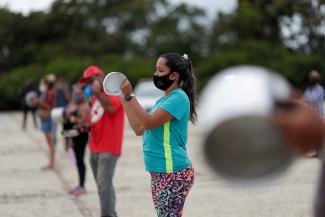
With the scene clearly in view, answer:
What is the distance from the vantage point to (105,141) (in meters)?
5.97

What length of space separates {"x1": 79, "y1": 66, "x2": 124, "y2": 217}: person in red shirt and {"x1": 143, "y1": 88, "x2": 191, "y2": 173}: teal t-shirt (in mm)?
1885

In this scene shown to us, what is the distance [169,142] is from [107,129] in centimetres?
209

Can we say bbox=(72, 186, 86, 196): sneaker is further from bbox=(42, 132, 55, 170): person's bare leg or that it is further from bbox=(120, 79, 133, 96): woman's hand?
bbox=(120, 79, 133, 96): woman's hand

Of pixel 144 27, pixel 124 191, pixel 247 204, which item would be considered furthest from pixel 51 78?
pixel 144 27

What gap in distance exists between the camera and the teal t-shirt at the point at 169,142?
12.9 feet

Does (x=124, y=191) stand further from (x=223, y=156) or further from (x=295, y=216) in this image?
(x=223, y=156)

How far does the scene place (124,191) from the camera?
8.36 meters

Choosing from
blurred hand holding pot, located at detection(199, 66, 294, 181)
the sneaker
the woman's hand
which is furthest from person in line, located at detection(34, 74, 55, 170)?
blurred hand holding pot, located at detection(199, 66, 294, 181)

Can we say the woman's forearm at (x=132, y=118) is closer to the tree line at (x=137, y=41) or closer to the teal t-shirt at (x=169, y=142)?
the teal t-shirt at (x=169, y=142)

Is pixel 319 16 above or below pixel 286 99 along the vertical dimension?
above

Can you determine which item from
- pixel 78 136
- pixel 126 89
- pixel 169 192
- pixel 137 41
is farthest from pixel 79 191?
pixel 137 41

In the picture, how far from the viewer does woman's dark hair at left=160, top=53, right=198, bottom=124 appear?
4.04 m

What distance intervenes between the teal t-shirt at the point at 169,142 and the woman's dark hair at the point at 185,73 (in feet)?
0.37

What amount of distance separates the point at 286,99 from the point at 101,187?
4567 mm
